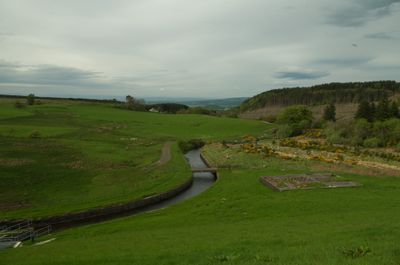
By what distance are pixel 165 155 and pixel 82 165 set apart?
17007mm

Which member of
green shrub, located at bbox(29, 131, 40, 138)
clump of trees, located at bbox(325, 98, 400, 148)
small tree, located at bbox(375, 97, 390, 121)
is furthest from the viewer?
small tree, located at bbox(375, 97, 390, 121)

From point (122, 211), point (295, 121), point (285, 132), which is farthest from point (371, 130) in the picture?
point (122, 211)

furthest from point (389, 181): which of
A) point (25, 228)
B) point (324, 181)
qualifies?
point (25, 228)

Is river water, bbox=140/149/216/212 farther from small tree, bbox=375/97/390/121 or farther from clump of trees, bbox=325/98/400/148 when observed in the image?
small tree, bbox=375/97/390/121

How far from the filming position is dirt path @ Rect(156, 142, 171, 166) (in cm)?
5758

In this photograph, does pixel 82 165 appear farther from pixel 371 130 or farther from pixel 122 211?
pixel 371 130

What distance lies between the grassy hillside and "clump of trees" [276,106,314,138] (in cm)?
5323

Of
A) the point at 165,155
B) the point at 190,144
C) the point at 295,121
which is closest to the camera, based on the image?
the point at 165,155

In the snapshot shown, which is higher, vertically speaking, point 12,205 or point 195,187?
point 12,205

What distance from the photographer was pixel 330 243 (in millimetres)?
13531

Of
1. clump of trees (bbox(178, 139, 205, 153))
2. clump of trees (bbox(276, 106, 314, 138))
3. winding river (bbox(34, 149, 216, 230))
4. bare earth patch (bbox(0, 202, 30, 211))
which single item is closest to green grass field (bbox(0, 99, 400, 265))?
winding river (bbox(34, 149, 216, 230))

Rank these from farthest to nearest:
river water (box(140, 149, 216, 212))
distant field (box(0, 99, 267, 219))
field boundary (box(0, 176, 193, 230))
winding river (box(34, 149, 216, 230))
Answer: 1. river water (box(140, 149, 216, 212))
2. distant field (box(0, 99, 267, 219))
3. winding river (box(34, 149, 216, 230))
4. field boundary (box(0, 176, 193, 230))

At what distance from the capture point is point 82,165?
5312 centimetres

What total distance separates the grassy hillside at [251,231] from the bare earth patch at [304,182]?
1.44 metres
